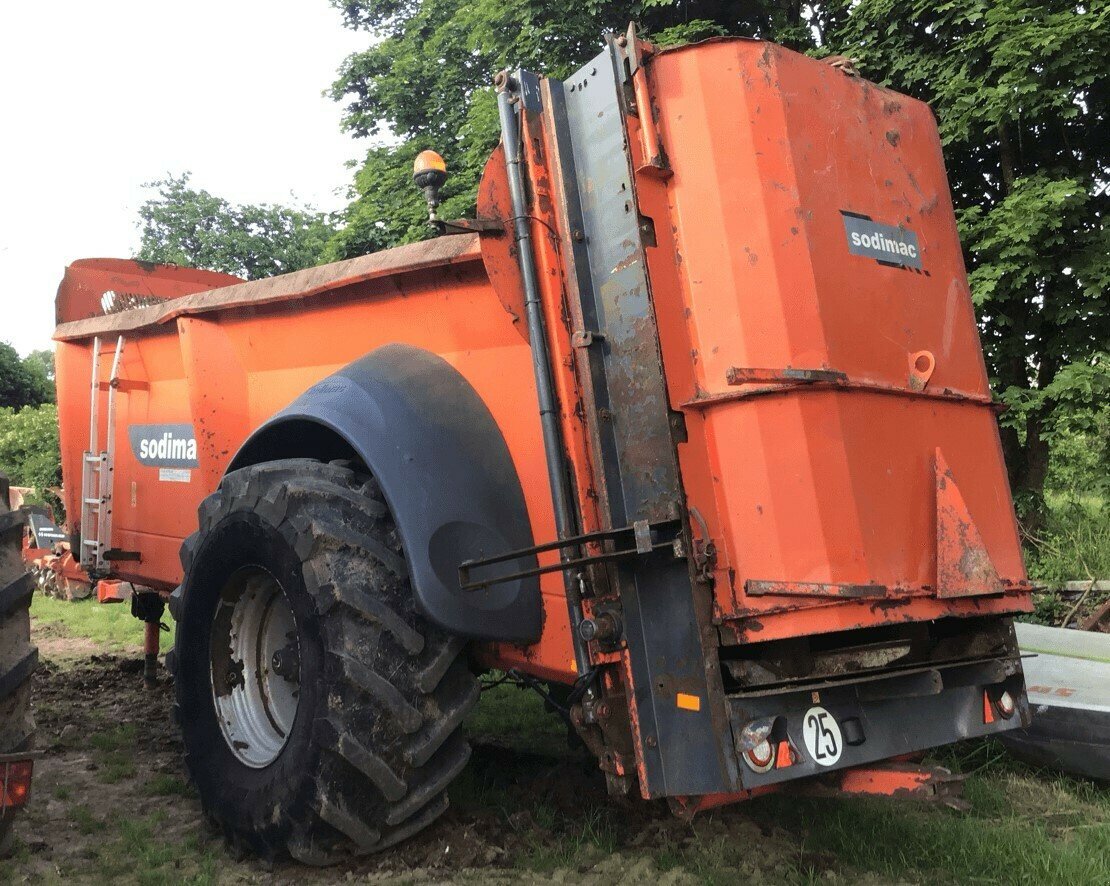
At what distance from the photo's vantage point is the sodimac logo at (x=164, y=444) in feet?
16.0

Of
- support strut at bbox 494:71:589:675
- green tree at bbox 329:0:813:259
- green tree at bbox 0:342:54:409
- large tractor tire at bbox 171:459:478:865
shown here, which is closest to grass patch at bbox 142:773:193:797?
large tractor tire at bbox 171:459:478:865

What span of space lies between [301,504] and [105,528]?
2899mm

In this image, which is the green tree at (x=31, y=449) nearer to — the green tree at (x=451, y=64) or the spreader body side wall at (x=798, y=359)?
the green tree at (x=451, y=64)

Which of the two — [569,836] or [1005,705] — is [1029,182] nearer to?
[1005,705]

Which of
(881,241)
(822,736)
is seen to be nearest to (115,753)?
(822,736)

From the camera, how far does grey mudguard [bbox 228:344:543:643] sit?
290cm

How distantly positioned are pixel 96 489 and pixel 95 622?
4.51 metres

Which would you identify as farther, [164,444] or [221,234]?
A: [221,234]

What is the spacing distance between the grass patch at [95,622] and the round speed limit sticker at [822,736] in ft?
20.9

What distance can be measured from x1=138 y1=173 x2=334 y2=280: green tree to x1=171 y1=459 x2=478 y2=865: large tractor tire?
35775 millimetres

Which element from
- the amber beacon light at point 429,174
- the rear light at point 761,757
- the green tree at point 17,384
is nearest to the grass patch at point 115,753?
the amber beacon light at point 429,174

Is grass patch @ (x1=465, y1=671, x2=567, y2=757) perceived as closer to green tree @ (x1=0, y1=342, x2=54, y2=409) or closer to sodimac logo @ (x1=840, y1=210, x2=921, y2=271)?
sodimac logo @ (x1=840, y1=210, x2=921, y2=271)

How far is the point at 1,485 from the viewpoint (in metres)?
3.20

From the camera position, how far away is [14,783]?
2.70m
